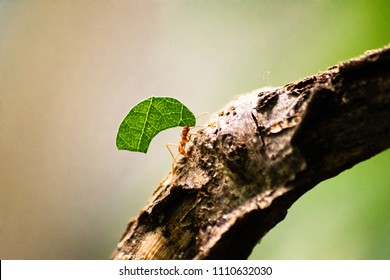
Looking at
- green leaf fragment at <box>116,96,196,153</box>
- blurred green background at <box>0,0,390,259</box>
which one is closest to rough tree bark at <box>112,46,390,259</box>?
green leaf fragment at <box>116,96,196,153</box>

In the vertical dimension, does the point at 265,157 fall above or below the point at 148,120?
below

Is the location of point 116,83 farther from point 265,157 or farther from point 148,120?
point 265,157

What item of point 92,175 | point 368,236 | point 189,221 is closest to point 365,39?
point 368,236

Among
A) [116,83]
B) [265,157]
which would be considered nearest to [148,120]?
[265,157]

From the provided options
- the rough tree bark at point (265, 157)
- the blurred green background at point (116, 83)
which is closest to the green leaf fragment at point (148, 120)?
the rough tree bark at point (265, 157)

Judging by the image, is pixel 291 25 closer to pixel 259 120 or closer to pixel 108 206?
pixel 259 120

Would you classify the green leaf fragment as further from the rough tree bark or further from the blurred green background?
the blurred green background

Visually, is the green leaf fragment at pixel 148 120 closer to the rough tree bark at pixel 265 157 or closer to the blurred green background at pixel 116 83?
the rough tree bark at pixel 265 157
